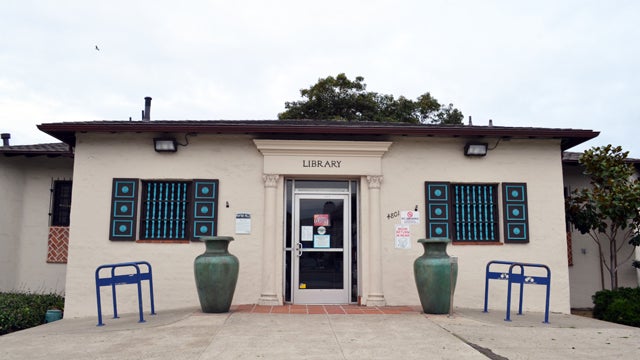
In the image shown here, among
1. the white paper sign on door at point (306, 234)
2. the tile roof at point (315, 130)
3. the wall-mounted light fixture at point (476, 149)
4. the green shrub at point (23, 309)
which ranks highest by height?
the tile roof at point (315, 130)

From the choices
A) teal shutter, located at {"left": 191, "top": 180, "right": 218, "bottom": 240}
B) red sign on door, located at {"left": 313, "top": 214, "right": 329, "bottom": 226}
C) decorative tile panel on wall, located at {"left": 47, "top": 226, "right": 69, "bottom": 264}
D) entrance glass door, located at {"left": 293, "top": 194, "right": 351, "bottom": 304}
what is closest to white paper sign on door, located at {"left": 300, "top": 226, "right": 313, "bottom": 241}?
entrance glass door, located at {"left": 293, "top": 194, "right": 351, "bottom": 304}

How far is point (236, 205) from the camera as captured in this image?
9.01 meters

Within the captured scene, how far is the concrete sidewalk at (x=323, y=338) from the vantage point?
5555mm

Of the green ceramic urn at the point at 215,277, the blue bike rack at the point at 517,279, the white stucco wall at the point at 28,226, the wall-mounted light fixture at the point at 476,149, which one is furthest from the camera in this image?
the white stucco wall at the point at 28,226

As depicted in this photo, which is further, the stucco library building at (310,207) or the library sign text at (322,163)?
the library sign text at (322,163)

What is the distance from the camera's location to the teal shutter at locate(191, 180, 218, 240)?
8.89 metres

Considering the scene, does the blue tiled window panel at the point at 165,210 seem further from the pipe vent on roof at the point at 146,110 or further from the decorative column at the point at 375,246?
the pipe vent on roof at the point at 146,110

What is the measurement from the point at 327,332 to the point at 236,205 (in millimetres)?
3337

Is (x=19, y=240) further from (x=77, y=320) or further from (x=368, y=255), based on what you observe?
(x=368, y=255)

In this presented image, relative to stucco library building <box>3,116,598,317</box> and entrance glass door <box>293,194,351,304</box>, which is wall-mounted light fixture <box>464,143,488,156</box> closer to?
stucco library building <box>3,116,598,317</box>

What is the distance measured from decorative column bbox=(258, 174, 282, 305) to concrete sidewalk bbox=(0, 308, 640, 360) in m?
0.87

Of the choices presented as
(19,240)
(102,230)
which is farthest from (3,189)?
(102,230)

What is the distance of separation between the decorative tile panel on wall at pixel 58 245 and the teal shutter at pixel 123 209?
244 centimetres

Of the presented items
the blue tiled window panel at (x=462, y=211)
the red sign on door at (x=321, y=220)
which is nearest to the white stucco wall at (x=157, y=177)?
the red sign on door at (x=321, y=220)
